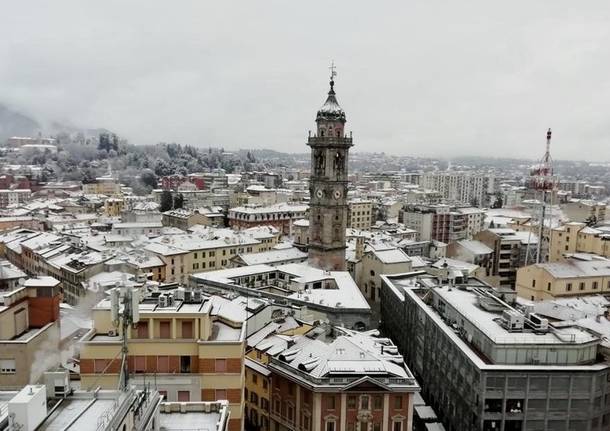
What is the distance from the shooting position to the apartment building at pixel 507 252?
75.5 meters

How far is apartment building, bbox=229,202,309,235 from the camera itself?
3762 inches

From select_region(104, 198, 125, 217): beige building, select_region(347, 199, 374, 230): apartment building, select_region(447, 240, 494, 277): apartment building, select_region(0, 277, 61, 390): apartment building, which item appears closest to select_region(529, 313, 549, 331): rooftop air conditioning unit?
select_region(0, 277, 61, 390): apartment building

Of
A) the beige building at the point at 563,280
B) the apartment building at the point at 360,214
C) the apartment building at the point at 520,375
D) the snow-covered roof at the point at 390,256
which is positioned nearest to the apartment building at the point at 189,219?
the apartment building at the point at 360,214

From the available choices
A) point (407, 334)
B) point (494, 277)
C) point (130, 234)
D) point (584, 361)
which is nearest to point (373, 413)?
point (584, 361)

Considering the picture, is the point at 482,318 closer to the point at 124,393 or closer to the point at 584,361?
the point at 584,361

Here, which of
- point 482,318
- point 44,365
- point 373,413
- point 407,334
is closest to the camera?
point 44,365

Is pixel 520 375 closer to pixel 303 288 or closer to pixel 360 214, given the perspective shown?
pixel 303 288

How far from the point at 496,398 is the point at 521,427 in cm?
200

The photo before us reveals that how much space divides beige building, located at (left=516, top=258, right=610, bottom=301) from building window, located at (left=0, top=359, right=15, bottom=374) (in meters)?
46.1

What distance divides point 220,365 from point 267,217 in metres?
73.9

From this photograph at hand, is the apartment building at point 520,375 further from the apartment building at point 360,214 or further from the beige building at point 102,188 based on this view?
the beige building at point 102,188

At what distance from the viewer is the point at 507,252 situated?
251 feet

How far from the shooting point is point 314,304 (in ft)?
142

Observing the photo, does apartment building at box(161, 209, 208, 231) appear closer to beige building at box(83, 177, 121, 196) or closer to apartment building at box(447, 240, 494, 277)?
beige building at box(83, 177, 121, 196)
